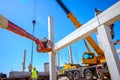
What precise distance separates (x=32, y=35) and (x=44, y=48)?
967 millimetres

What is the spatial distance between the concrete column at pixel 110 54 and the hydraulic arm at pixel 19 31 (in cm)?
336

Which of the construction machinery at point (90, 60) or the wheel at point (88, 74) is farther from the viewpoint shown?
the wheel at point (88, 74)

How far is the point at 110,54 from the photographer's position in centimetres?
371

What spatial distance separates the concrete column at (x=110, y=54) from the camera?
3.53 m

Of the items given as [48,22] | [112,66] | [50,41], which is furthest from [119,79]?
[48,22]

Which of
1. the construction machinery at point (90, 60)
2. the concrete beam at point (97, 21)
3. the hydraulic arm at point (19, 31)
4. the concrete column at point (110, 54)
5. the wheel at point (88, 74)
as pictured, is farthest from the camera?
the wheel at point (88, 74)

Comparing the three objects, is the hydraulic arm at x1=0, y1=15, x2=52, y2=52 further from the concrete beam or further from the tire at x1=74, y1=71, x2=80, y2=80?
the tire at x1=74, y1=71, x2=80, y2=80

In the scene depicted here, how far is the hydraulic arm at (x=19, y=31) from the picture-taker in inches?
185

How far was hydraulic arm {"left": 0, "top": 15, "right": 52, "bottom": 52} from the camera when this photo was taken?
471 centimetres

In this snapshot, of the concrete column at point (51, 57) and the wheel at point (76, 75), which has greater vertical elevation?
the concrete column at point (51, 57)

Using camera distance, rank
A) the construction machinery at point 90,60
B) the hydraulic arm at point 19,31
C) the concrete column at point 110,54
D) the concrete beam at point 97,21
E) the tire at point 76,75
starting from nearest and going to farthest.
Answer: the concrete column at point 110,54 < the concrete beam at point 97,21 < the hydraulic arm at point 19,31 < the construction machinery at point 90,60 < the tire at point 76,75

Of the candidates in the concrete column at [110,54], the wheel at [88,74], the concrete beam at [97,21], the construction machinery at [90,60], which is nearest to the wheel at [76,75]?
the construction machinery at [90,60]

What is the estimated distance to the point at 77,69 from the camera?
13930 millimetres

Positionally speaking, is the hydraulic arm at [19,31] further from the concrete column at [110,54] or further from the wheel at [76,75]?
the wheel at [76,75]
